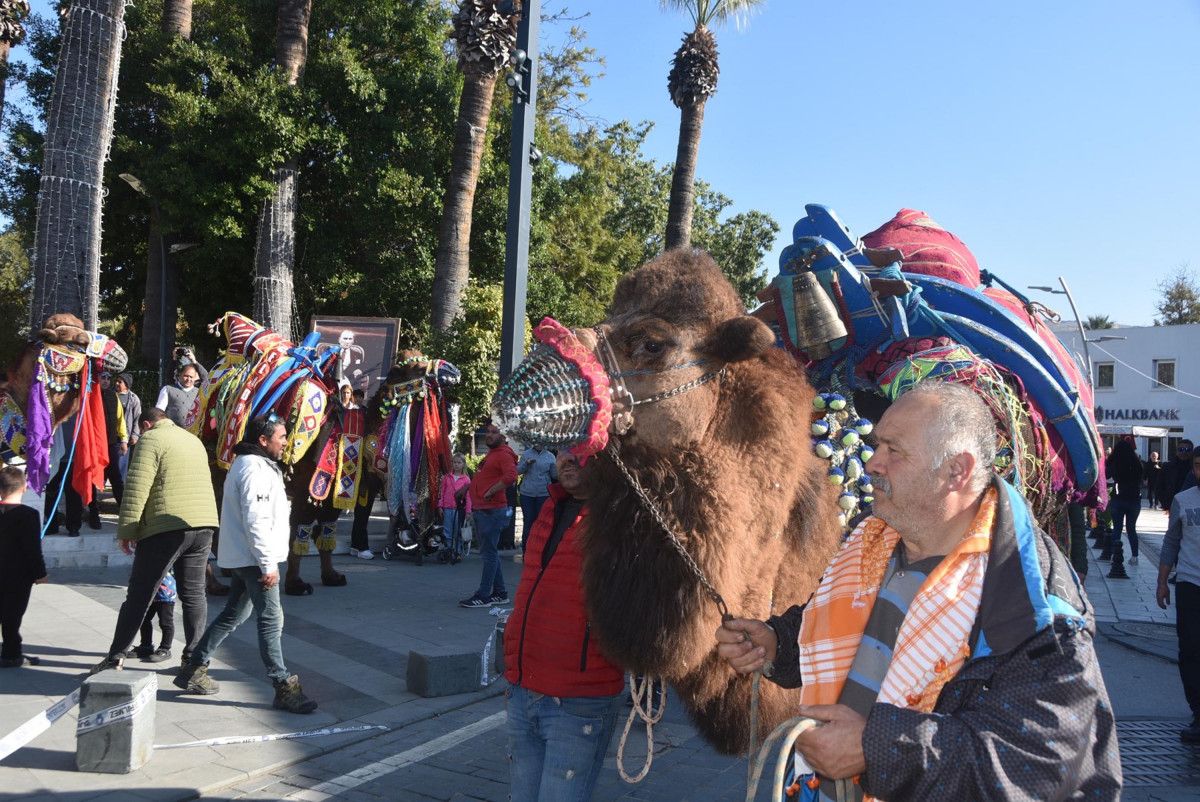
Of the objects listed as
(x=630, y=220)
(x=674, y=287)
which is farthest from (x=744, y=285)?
(x=674, y=287)

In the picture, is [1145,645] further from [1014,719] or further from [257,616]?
[1014,719]

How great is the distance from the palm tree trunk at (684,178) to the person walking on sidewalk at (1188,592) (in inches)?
393

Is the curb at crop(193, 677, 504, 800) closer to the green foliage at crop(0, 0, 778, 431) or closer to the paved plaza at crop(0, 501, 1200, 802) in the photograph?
the paved plaza at crop(0, 501, 1200, 802)

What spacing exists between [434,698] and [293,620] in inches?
96.2

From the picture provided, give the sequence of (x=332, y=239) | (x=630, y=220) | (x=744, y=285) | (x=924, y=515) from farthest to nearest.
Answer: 1. (x=744, y=285)
2. (x=630, y=220)
3. (x=332, y=239)
4. (x=924, y=515)

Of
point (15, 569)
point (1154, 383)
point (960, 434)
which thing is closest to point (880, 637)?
point (960, 434)

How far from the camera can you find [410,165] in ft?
59.9

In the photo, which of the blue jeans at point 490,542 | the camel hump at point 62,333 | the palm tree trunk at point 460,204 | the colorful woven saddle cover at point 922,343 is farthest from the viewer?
the palm tree trunk at point 460,204

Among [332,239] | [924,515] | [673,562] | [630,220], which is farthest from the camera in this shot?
[630,220]

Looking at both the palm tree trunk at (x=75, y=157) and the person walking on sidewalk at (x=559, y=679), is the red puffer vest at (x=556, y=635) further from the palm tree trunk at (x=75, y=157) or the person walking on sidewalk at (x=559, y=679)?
the palm tree trunk at (x=75, y=157)

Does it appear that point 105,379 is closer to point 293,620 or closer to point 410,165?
point 293,620

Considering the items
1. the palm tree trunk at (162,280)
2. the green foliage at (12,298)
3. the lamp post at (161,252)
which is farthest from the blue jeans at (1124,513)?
the green foliage at (12,298)

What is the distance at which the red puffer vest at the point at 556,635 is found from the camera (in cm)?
292

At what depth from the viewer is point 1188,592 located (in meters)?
6.12
